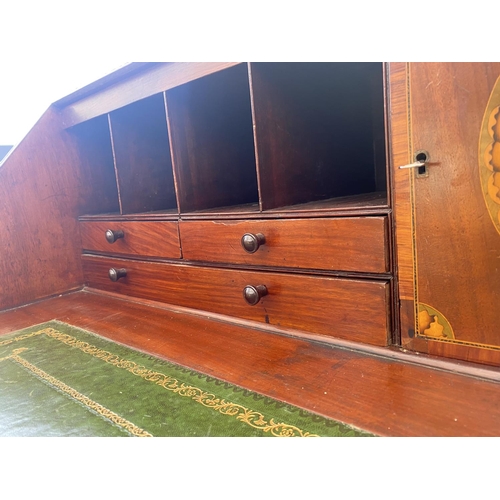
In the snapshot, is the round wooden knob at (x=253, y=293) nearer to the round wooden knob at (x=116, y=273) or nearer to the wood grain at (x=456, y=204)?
the wood grain at (x=456, y=204)

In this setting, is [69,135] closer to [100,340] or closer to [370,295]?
[100,340]

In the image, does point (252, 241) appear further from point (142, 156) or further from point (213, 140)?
point (142, 156)

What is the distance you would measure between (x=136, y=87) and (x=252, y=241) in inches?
24.8

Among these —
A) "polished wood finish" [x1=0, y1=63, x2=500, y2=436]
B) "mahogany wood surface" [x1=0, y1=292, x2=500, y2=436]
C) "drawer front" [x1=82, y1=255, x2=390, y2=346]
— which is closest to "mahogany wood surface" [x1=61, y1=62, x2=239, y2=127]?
"polished wood finish" [x1=0, y1=63, x2=500, y2=436]

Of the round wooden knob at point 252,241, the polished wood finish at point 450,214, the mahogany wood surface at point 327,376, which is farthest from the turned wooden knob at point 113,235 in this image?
the polished wood finish at point 450,214

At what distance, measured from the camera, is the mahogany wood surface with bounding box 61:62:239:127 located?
1.01 m

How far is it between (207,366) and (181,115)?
703 mm

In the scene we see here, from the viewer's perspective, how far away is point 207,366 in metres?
0.82

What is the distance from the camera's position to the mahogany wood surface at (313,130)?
939mm

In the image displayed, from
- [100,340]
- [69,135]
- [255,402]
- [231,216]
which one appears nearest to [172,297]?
[100,340]

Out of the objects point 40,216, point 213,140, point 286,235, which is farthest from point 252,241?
point 40,216

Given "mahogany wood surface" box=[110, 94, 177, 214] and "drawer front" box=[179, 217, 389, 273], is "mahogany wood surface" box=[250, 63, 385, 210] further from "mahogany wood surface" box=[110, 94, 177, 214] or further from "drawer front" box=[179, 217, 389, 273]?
Result: "mahogany wood surface" box=[110, 94, 177, 214]

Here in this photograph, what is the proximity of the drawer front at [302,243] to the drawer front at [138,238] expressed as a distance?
9cm
